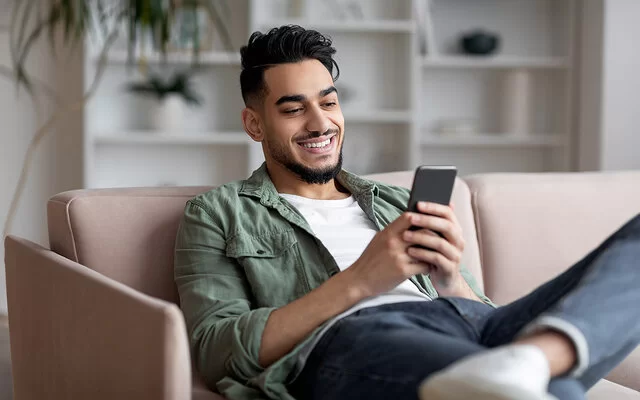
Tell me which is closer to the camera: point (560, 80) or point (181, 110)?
point (181, 110)

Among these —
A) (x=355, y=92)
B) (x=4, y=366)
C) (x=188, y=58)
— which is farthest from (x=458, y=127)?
(x=4, y=366)

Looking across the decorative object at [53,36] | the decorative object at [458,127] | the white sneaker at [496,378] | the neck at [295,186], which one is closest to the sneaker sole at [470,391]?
the white sneaker at [496,378]

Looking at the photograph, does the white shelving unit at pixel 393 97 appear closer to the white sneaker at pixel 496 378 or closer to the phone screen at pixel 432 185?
the phone screen at pixel 432 185

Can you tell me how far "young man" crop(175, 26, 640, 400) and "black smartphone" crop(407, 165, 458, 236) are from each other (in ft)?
0.07

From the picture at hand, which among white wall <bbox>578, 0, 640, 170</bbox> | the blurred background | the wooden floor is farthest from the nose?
white wall <bbox>578, 0, 640, 170</bbox>

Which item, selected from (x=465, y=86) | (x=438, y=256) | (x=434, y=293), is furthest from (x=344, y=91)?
(x=438, y=256)

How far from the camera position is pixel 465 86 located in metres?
4.35

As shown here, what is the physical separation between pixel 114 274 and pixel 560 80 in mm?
3027

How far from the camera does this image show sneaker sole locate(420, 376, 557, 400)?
3.43ft

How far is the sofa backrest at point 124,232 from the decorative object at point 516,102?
2.55m

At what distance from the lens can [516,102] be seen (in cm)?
417

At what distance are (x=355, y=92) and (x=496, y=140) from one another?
70cm

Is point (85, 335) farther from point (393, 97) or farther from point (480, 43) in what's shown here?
point (480, 43)

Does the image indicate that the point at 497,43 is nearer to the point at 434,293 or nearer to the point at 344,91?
the point at 344,91
